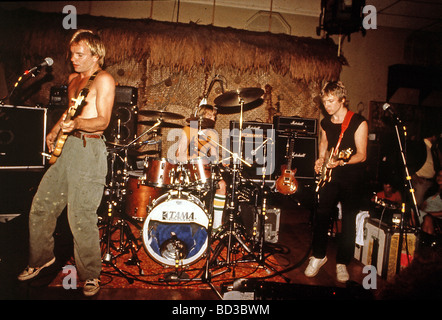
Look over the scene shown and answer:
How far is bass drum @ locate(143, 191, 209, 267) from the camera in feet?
10.5

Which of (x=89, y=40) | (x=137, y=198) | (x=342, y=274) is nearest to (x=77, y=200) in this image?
(x=89, y=40)

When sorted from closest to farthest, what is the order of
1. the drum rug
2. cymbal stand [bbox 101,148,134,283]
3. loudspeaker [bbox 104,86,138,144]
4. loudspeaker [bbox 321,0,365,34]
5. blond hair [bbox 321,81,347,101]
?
the drum rug, cymbal stand [bbox 101,148,134,283], blond hair [bbox 321,81,347,101], loudspeaker [bbox 104,86,138,144], loudspeaker [bbox 321,0,365,34]

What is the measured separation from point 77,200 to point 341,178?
2.94 meters

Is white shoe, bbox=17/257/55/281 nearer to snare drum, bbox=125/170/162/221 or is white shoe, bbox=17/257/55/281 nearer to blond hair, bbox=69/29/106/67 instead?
snare drum, bbox=125/170/162/221

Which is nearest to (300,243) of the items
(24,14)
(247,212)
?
(247,212)

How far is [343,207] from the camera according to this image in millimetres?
3291

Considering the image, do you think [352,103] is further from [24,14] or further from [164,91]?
[24,14]

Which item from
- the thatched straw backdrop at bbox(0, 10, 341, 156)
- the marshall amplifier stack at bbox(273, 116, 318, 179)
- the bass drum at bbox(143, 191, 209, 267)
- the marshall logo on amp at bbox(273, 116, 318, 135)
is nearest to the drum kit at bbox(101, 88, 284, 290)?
the bass drum at bbox(143, 191, 209, 267)

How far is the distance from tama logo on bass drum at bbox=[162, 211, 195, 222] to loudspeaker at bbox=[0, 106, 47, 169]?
9.47ft

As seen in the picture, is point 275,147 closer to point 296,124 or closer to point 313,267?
point 296,124

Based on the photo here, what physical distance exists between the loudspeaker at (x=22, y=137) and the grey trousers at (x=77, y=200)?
7.95 feet

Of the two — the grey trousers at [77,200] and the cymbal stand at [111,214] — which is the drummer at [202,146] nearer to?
the cymbal stand at [111,214]

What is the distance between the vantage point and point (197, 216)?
10.7 feet
